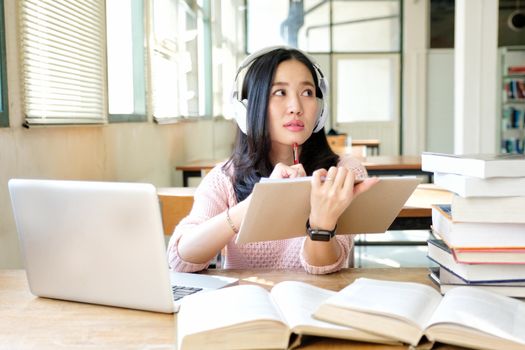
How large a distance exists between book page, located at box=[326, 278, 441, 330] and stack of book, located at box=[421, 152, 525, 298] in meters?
0.13

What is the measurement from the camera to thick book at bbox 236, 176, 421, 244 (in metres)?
1.21

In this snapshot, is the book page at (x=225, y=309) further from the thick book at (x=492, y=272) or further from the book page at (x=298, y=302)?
the thick book at (x=492, y=272)

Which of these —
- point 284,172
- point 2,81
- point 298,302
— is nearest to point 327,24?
point 2,81

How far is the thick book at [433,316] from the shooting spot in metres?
0.91

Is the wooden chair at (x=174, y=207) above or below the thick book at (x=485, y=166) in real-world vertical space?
below

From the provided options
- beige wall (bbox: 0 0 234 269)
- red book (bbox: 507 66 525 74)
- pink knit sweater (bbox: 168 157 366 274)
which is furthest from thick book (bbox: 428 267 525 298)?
red book (bbox: 507 66 525 74)

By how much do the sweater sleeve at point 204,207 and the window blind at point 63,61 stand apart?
0.83 m

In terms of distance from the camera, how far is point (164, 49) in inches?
187

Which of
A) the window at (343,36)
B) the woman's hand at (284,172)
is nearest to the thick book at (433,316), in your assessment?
the woman's hand at (284,172)

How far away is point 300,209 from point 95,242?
1.27ft

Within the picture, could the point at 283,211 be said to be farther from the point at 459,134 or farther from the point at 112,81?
the point at 459,134

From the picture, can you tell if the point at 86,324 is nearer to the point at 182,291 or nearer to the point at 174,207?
the point at 182,291

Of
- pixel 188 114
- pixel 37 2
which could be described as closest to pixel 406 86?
pixel 188 114

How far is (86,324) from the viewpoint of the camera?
1116 mm
